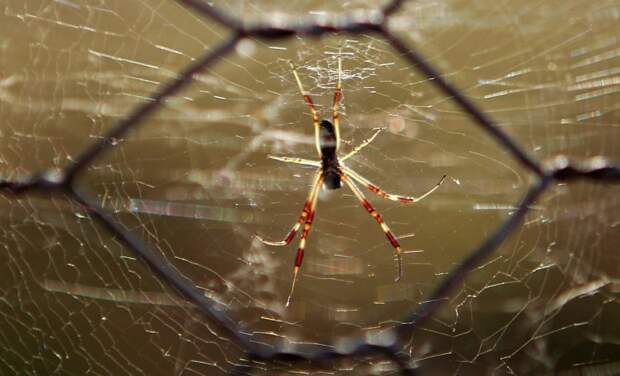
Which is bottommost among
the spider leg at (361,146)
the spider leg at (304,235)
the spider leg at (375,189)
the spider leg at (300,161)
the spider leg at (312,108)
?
the spider leg at (304,235)

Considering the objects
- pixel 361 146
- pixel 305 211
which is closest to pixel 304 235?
pixel 305 211

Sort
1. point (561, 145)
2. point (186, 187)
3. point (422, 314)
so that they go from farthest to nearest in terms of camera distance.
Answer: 1. point (186, 187)
2. point (561, 145)
3. point (422, 314)

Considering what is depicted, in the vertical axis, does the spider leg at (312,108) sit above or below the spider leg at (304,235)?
above

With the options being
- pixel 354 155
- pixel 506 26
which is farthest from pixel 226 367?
pixel 506 26

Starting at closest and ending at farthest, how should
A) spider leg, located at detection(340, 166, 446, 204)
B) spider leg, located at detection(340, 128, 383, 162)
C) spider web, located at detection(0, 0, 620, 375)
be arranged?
spider web, located at detection(0, 0, 620, 375)
spider leg, located at detection(340, 128, 383, 162)
spider leg, located at detection(340, 166, 446, 204)

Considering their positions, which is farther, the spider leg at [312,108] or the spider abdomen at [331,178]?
the spider abdomen at [331,178]

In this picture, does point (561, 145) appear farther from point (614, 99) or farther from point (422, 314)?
point (422, 314)

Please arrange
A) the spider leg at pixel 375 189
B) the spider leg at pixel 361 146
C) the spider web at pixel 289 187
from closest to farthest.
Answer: the spider web at pixel 289 187 → the spider leg at pixel 361 146 → the spider leg at pixel 375 189
